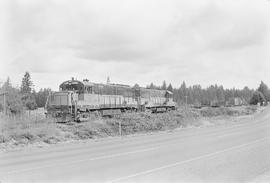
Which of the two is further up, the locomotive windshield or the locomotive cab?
the locomotive windshield

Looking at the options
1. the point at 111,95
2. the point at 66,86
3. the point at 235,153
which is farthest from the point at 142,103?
the point at 235,153

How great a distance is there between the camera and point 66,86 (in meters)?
30.2

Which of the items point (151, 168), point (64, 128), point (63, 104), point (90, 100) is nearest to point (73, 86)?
point (90, 100)

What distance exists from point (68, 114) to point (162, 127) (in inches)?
344

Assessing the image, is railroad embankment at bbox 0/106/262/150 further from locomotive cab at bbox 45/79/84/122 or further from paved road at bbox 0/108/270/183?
paved road at bbox 0/108/270/183

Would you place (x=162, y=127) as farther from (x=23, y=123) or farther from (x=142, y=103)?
(x=23, y=123)

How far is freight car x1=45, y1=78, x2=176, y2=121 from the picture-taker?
2767cm

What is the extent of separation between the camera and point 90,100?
98.1 feet

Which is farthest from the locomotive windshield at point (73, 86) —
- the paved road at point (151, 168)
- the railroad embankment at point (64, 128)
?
the paved road at point (151, 168)

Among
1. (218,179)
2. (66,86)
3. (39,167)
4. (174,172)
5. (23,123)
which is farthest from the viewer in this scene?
(66,86)

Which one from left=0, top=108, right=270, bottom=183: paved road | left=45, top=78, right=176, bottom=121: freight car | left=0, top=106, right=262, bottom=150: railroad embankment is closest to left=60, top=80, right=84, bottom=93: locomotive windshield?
left=45, top=78, right=176, bottom=121: freight car

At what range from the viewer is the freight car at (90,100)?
27.7m

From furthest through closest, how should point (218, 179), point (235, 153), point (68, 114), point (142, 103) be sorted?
point (142, 103) → point (68, 114) → point (235, 153) → point (218, 179)

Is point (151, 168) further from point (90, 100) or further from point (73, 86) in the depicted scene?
point (73, 86)
